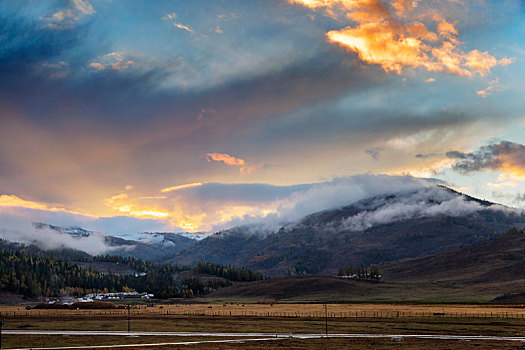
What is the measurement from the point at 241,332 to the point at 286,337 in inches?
587

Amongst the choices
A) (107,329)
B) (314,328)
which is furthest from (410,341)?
(107,329)

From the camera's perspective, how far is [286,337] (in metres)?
102

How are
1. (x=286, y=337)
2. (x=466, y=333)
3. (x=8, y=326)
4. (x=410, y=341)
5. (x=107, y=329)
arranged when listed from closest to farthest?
(x=410, y=341) → (x=286, y=337) → (x=466, y=333) → (x=107, y=329) → (x=8, y=326)

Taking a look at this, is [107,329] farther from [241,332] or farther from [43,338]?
[241,332]

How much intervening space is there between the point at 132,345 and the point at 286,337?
31.8 metres

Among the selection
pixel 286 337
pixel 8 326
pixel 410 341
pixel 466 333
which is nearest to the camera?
pixel 410 341

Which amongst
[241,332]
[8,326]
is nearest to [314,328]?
[241,332]

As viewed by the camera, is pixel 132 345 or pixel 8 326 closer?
pixel 132 345

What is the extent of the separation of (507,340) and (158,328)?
7966cm

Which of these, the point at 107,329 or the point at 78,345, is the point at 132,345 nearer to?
the point at 78,345

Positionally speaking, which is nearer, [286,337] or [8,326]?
[286,337]

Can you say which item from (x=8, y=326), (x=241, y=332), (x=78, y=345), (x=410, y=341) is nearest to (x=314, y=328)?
(x=241, y=332)

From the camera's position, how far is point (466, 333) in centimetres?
10862

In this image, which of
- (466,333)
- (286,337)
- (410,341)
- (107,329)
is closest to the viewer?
(410,341)
